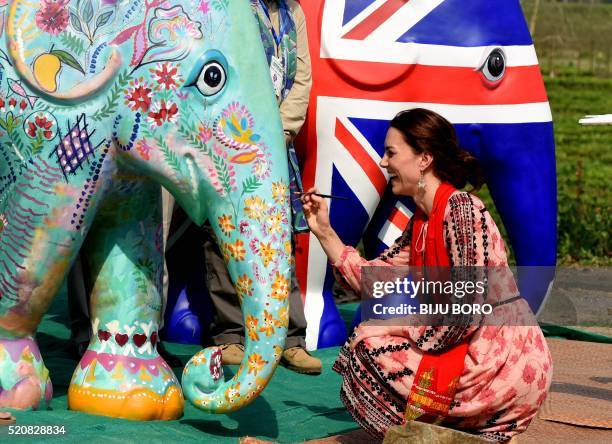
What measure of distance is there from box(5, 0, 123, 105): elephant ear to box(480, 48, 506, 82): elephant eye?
185 cm

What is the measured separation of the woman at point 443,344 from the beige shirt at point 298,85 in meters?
0.83

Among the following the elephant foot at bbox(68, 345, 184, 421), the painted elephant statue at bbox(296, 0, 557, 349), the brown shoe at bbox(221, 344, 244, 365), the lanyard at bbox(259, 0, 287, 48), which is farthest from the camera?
the painted elephant statue at bbox(296, 0, 557, 349)

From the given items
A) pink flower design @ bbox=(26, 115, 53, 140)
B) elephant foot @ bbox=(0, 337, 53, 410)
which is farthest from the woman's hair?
elephant foot @ bbox=(0, 337, 53, 410)

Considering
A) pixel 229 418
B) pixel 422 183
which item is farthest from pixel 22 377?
pixel 422 183

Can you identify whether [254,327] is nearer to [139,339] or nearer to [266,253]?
[266,253]

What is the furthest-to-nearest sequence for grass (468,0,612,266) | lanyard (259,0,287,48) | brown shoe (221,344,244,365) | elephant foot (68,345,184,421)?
grass (468,0,612,266)
brown shoe (221,344,244,365)
lanyard (259,0,287,48)
elephant foot (68,345,184,421)

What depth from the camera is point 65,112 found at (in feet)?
11.6

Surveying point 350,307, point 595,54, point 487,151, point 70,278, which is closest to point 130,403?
point 70,278

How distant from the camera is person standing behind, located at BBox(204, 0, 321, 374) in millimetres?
4598

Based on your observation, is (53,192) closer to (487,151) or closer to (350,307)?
(487,151)

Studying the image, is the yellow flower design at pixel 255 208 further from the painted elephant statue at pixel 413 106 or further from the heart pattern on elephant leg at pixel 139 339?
the painted elephant statue at pixel 413 106

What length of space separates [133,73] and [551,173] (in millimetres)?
2047

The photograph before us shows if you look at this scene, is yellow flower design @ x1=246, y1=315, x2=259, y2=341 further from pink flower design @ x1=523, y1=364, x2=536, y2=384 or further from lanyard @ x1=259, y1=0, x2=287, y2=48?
lanyard @ x1=259, y1=0, x2=287, y2=48

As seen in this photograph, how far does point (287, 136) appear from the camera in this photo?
4637 mm
